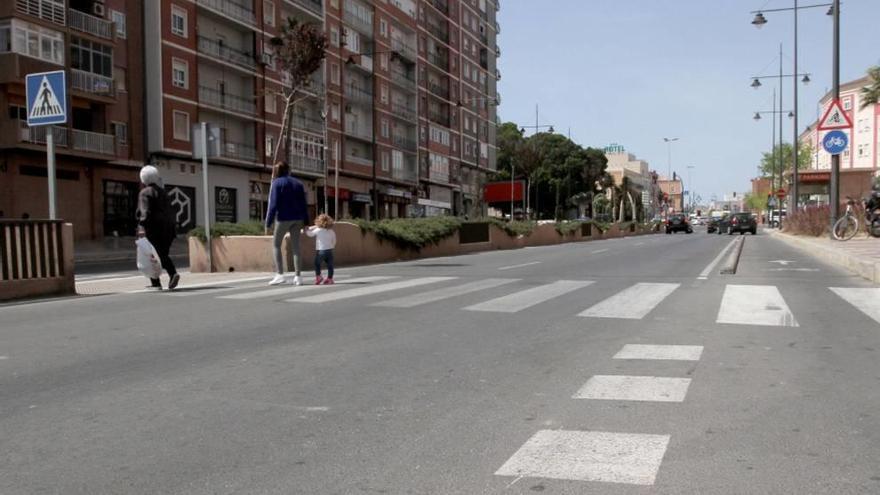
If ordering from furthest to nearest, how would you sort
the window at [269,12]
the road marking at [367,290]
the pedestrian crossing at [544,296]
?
the window at [269,12] → the road marking at [367,290] → the pedestrian crossing at [544,296]

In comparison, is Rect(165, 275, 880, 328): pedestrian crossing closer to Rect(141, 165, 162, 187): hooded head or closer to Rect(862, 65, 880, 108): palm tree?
Rect(141, 165, 162, 187): hooded head

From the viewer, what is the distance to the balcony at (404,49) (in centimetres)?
6212

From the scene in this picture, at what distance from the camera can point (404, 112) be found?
210ft

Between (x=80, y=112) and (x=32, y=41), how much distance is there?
413 centimetres

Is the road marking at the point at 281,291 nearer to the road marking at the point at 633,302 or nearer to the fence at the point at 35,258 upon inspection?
the fence at the point at 35,258

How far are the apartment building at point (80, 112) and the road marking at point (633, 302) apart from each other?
26.5 meters

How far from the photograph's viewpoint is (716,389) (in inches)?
180

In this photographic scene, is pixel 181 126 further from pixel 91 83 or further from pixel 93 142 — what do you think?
pixel 93 142

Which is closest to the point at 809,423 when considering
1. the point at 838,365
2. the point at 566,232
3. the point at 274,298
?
the point at 838,365

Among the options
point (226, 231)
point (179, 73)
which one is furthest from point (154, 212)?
point (179, 73)

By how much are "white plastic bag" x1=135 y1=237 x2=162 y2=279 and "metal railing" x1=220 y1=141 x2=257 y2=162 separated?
31.6 m

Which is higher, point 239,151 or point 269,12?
point 269,12

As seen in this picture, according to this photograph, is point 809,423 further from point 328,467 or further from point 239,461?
point 239,461

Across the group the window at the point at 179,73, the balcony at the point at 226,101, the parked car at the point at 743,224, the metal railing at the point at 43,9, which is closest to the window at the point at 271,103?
the balcony at the point at 226,101
